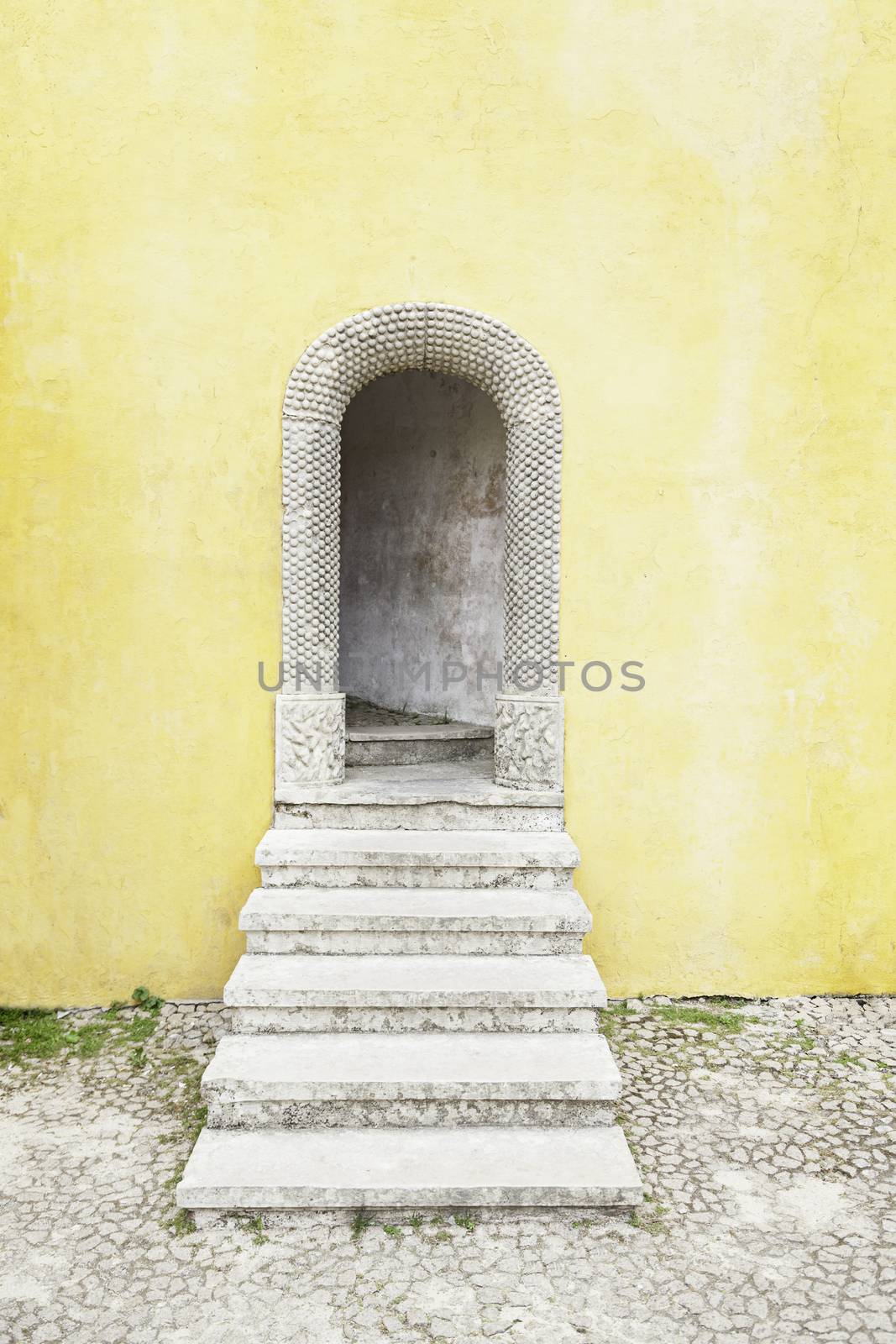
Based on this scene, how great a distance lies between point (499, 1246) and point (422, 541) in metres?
4.35

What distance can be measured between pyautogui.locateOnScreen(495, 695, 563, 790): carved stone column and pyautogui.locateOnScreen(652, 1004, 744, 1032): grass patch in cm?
117

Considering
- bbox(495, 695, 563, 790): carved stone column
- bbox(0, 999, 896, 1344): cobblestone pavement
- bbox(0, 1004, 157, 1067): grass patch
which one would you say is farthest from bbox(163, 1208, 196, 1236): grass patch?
bbox(495, 695, 563, 790): carved stone column

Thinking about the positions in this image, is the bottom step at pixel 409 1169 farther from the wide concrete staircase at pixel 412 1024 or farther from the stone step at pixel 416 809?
the stone step at pixel 416 809

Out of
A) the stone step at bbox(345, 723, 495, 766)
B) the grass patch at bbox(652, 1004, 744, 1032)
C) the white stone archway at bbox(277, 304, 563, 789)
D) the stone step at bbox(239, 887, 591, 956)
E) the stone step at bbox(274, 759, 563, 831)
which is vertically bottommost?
the grass patch at bbox(652, 1004, 744, 1032)

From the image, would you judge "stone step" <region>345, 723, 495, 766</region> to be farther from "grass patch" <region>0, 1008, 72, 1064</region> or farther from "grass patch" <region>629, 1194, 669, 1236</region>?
"grass patch" <region>629, 1194, 669, 1236</region>

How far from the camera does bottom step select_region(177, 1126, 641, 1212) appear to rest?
2822mm

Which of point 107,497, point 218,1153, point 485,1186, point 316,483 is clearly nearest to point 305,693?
point 316,483

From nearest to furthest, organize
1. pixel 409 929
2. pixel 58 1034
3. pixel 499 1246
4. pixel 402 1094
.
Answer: pixel 499 1246 < pixel 402 1094 < pixel 409 929 < pixel 58 1034

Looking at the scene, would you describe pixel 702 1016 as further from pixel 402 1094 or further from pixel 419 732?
→ pixel 419 732

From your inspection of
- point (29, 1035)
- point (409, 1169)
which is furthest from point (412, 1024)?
point (29, 1035)

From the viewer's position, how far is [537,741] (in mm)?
4426

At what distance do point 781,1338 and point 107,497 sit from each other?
13.2ft

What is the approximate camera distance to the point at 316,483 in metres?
4.33

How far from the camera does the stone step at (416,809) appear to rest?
4.25 m
